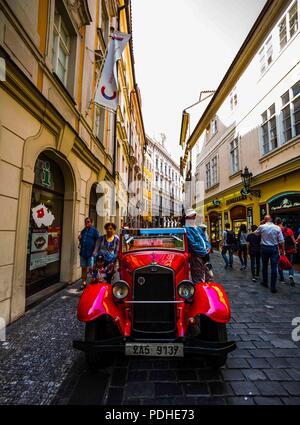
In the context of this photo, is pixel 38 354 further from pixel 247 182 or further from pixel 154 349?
pixel 247 182

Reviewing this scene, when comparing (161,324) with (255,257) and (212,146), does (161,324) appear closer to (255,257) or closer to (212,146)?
(255,257)

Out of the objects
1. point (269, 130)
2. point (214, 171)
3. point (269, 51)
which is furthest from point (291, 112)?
point (214, 171)

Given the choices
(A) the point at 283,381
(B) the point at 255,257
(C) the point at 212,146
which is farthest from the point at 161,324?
(C) the point at 212,146

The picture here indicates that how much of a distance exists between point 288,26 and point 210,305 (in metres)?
11.3

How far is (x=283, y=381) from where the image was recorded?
7.45ft

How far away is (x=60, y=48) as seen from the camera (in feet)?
20.3

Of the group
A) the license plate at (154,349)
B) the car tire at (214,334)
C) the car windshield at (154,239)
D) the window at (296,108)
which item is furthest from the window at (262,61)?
the license plate at (154,349)

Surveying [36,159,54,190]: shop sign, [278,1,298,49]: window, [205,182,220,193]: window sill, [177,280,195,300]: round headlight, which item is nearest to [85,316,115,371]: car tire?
[177,280,195,300]: round headlight

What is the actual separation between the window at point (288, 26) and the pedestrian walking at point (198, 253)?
9556 mm

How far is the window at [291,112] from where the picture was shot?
8.12 metres

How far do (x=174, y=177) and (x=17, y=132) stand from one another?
4298 centimetres

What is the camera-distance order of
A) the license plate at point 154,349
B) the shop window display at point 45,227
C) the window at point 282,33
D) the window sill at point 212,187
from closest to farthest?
1. the license plate at point 154,349
2. the shop window display at point 45,227
3. the window at point 282,33
4. the window sill at point 212,187

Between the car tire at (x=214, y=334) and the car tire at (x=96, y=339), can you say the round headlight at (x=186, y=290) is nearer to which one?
the car tire at (x=214, y=334)
